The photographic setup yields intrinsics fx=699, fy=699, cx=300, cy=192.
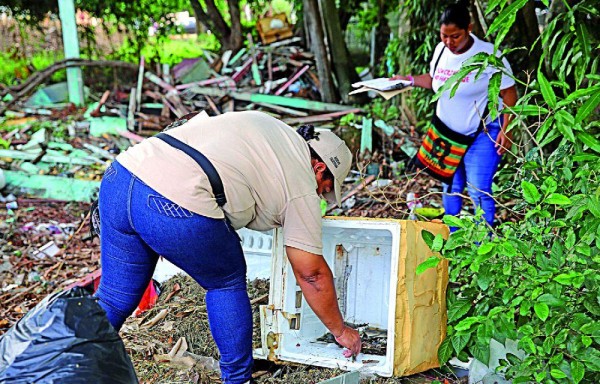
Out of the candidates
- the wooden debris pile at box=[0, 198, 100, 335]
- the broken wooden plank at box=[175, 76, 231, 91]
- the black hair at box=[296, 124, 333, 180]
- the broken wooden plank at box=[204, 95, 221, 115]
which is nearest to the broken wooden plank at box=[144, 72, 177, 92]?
the broken wooden plank at box=[175, 76, 231, 91]

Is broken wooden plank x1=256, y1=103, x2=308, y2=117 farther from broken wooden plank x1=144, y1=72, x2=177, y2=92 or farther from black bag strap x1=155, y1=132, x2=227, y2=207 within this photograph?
black bag strap x1=155, y1=132, x2=227, y2=207

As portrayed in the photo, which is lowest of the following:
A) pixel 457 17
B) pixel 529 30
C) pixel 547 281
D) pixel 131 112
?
pixel 131 112

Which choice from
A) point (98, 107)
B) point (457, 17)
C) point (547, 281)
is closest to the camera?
point (547, 281)

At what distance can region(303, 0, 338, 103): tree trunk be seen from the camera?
364 inches

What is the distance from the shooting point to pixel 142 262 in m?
3.07

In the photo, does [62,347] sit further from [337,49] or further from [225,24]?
[225,24]

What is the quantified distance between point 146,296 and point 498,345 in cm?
217

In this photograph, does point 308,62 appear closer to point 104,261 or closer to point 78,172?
point 78,172

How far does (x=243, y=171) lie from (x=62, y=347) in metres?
1.05

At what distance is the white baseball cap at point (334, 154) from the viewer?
307 centimetres

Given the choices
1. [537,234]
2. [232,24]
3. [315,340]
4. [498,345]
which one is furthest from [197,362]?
[232,24]

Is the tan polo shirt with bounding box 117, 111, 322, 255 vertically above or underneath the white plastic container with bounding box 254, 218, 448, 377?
above

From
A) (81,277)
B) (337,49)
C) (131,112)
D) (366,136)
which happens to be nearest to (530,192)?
(81,277)

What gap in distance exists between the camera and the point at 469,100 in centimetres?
477
